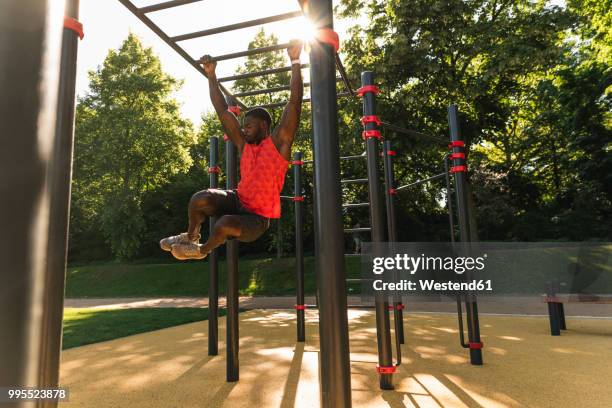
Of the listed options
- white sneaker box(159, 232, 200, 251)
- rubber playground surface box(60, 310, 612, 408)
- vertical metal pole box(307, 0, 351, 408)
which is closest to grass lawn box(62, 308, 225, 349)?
rubber playground surface box(60, 310, 612, 408)

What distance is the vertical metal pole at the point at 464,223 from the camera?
5.00 meters

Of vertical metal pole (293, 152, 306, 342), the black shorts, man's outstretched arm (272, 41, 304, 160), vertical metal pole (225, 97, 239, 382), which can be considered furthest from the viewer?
vertical metal pole (293, 152, 306, 342)

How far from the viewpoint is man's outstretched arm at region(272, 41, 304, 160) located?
2.59 meters

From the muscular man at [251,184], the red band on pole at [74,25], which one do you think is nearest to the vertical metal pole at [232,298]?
the muscular man at [251,184]

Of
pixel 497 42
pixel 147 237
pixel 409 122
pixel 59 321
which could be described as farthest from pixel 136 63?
pixel 59 321

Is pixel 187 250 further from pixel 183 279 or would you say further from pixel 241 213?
pixel 183 279

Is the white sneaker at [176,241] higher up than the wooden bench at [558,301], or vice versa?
the white sneaker at [176,241]

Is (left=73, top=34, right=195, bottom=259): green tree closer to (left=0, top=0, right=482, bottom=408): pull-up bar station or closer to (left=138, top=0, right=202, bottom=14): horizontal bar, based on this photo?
(left=0, top=0, right=482, bottom=408): pull-up bar station

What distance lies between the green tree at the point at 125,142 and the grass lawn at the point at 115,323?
12.4 metres

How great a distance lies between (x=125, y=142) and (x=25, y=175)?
2400 centimetres

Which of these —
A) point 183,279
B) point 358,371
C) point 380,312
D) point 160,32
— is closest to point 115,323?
point 358,371

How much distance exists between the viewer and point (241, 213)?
2900 millimetres

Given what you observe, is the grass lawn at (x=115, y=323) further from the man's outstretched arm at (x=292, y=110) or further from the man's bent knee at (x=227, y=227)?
the man's outstretched arm at (x=292, y=110)

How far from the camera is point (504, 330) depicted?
7441 mm
